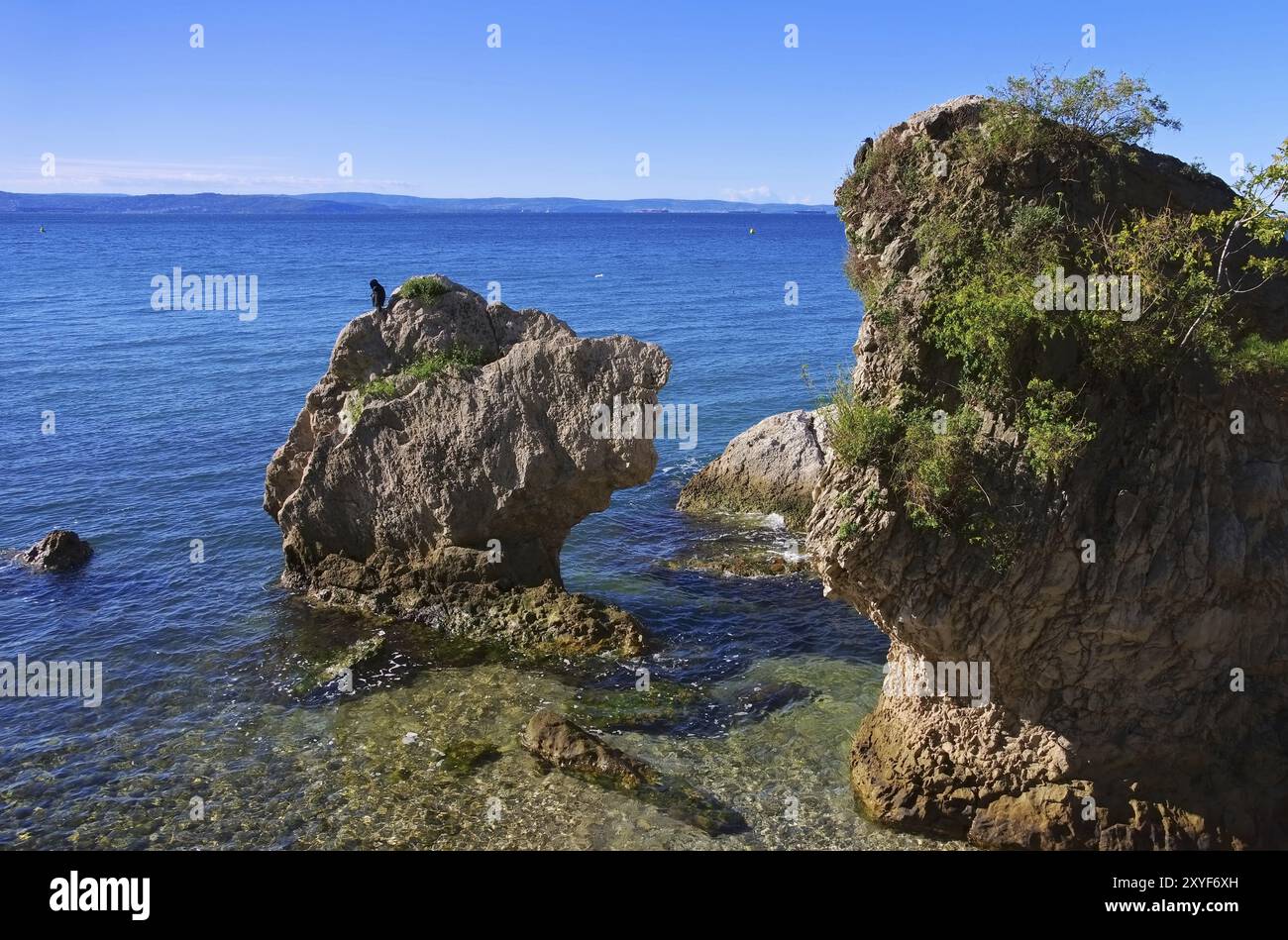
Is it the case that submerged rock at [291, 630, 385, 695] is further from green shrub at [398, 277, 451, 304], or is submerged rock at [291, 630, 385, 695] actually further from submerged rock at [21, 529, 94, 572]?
submerged rock at [21, 529, 94, 572]

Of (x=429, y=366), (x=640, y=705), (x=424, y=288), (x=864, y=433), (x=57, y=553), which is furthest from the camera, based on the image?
(x=57, y=553)

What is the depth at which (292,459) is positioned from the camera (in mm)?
27469

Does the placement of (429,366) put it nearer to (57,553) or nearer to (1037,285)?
(57,553)

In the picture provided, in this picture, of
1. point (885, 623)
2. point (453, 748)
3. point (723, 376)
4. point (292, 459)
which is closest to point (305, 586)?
point (292, 459)

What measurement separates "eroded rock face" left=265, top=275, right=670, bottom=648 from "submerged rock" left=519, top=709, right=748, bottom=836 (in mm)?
5091

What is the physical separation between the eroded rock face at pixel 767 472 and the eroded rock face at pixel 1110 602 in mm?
16476

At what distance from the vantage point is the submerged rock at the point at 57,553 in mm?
29250

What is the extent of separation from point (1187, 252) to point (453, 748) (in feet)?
52.0

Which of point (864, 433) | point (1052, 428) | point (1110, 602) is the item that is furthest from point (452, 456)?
point (1110, 602)

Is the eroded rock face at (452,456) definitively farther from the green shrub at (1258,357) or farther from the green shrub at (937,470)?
the green shrub at (1258,357)

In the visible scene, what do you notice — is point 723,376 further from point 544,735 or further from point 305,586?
point 544,735

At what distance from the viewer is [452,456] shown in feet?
80.8

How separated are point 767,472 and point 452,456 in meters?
13.0

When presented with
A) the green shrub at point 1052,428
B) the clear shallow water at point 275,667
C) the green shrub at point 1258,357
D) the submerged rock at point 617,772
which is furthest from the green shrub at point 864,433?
the submerged rock at point 617,772
